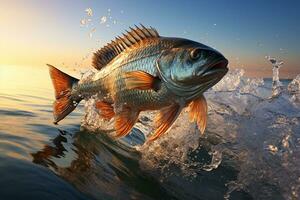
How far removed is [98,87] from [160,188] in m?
2.26

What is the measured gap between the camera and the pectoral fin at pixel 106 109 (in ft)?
22.2

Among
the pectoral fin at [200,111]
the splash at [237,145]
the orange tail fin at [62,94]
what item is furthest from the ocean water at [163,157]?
the pectoral fin at [200,111]

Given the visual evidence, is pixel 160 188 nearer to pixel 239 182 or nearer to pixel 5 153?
pixel 239 182

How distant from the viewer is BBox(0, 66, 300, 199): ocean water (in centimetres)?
482

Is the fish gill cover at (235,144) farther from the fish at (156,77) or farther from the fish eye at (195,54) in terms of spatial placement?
the fish eye at (195,54)

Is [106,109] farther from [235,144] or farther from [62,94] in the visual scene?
[235,144]

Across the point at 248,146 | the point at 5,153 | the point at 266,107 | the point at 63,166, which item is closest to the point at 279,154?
the point at 248,146

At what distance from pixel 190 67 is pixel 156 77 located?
0.52 metres

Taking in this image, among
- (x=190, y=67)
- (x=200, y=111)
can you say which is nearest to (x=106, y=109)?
(x=200, y=111)

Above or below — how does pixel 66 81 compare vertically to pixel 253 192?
above

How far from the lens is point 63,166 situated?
5398 millimetres

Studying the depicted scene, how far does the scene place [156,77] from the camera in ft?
17.4

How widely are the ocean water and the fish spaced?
80cm

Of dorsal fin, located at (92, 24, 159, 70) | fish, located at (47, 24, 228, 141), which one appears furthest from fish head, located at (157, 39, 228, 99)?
dorsal fin, located at (92, 24, 159, 70)
